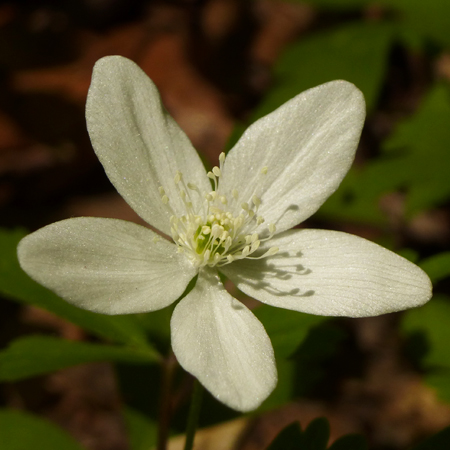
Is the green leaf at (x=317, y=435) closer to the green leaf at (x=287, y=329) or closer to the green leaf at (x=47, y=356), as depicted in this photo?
the green leaf at (x=287, y=329)

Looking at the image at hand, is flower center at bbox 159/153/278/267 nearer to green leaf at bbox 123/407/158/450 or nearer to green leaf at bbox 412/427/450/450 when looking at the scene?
green leaf at bbox 412/427/450/450

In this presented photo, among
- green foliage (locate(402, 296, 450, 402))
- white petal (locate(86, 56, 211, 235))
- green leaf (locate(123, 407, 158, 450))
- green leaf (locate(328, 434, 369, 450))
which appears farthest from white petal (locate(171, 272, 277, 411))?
green foliage (locate(402, 296, 450, 402))

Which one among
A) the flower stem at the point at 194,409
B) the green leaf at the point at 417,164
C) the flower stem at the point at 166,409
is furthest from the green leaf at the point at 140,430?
the green leaf at the point at 417,164

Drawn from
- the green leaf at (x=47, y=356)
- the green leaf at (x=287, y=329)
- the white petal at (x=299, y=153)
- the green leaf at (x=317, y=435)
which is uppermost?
the white petal at (x=299, y=153)

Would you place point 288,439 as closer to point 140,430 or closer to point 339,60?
point 140,430

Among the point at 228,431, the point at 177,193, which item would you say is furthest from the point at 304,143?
the point at 228,431

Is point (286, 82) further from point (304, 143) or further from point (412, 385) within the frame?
point (412, 385)
